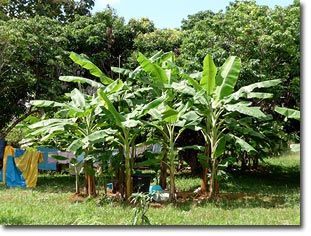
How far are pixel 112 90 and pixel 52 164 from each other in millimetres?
3242

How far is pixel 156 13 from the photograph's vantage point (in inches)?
142

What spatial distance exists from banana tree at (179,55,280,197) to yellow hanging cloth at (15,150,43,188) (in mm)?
2789

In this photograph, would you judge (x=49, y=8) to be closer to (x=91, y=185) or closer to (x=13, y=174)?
(x=13, y=174)

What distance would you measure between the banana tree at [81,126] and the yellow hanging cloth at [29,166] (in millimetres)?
1582

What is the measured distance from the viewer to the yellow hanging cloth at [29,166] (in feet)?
21.1

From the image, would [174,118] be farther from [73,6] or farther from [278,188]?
[73,6]

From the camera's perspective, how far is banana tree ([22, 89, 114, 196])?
14.3 ft

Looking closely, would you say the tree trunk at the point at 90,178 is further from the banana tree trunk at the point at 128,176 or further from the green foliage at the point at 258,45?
the green foliage at the point at 258,45

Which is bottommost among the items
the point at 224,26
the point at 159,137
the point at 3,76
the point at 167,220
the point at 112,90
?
the point at 167,220

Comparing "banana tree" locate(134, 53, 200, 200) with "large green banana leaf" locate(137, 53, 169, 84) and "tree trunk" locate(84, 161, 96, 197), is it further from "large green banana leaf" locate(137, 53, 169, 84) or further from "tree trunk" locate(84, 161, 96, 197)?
"tree trunk" locate(84, 161, 96, 197)

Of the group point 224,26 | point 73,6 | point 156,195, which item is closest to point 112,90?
point 156,195

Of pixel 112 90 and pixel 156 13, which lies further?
pixel 112 90

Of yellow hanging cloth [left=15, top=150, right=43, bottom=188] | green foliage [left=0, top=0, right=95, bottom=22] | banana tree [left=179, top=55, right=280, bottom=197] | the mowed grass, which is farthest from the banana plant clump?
green foliage [left=0, top=0, right=95, bottom=22]

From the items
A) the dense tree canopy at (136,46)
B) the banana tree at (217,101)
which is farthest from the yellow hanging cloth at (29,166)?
the banana tree at (217,101)
